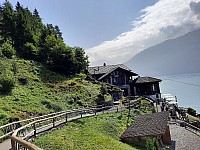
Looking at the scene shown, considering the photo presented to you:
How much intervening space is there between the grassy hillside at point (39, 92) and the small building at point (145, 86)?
11.9 m

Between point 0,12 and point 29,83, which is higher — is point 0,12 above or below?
above

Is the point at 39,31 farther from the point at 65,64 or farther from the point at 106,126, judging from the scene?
the point at 106,126

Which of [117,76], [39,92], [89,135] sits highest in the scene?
[117,76]

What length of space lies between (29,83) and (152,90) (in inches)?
1085

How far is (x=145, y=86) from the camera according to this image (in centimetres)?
5525

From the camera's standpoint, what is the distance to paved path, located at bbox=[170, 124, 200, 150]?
22.3 metres

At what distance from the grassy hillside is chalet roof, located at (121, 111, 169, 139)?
9.50 m

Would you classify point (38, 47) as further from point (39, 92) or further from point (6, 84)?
point (6, 84)

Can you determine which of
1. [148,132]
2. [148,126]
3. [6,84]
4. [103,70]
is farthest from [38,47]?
[148,132]

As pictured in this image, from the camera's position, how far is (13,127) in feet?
57.3

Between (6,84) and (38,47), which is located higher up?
(38,47)

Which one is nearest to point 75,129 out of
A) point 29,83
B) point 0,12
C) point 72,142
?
point 72,142

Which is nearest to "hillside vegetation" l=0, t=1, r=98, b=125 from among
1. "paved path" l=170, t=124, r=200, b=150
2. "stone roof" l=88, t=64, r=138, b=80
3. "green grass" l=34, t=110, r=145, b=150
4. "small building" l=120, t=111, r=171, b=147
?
"stone roof" l=88, t=64, r=138, b=80

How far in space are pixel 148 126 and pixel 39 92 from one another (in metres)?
16.2
